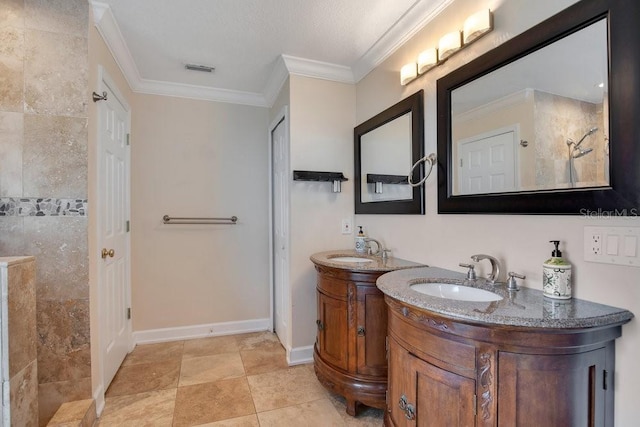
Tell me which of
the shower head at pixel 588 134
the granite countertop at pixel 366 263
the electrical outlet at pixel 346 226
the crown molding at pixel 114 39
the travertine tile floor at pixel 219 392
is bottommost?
the travertine tile floor at pixel 219 392

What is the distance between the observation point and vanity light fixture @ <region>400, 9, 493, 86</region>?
1.40 m

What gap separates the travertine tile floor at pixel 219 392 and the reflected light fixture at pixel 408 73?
2.09 m

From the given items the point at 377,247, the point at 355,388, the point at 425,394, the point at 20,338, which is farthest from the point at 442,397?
the point at 20,338

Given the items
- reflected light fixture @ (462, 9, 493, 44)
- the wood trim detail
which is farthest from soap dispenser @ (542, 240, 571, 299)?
reflected light fixture @ (462, 9, 493, 44)

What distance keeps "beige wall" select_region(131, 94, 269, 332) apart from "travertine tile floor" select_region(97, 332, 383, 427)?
0.43m

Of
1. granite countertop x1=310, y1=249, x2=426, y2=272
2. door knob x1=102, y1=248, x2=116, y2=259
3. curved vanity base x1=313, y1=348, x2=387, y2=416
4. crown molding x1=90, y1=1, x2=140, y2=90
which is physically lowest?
curved vanity base x1=313, y1=348, x2=387, y2=416

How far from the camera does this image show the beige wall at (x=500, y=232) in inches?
37.6

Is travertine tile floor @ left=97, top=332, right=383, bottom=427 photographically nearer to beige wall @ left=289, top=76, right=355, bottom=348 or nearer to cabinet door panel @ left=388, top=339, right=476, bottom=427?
beige wall @ left=289, top=76, right=355, bottom=348

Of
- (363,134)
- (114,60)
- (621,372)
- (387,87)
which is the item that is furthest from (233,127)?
(621,372)

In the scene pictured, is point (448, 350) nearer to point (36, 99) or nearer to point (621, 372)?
point (621, 372)

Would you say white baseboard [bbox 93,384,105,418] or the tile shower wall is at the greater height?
the tile shower wall

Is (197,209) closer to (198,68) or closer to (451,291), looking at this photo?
(198,68)

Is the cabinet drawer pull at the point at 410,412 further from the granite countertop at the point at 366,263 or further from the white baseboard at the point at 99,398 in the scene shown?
the white baseboard at the point at 99,398

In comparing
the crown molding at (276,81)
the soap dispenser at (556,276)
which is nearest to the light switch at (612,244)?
the soap dispenser at (556,276)
